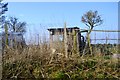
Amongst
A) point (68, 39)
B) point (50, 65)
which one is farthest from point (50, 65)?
point (68, 39)

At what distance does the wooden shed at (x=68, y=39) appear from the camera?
6773 mm

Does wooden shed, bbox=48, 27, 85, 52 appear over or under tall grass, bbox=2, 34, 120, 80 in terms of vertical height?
over

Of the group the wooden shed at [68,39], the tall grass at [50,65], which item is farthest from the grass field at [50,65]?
the wooden shed at [68,39]

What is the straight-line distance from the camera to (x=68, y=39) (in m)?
7.10

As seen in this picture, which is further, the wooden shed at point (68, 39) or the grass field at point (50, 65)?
the wooden shed at point (68, 39)

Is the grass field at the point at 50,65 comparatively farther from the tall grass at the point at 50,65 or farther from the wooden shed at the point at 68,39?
the wooden shed at the point at 68,39

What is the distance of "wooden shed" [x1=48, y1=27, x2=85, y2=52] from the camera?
6773mm

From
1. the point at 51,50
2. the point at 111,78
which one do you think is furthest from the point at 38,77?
the point at 111,78

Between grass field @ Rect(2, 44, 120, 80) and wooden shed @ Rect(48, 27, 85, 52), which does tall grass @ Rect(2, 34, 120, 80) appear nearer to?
grass field @ Rect(2, 44, 120, 80)

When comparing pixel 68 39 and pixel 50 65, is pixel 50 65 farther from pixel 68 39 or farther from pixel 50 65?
pixel 68 39

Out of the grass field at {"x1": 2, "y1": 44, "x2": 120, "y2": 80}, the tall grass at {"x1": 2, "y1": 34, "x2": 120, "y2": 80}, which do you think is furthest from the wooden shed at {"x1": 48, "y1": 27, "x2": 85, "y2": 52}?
the grass field at {"x1": 2, "y1": 44, "x2": 120, "y2": 80}

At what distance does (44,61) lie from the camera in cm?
638

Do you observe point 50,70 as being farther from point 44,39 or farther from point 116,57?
point 116,57

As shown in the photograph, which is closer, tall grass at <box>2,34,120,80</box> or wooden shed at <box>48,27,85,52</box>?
tall grass at <box>2,34,120,80</box>
